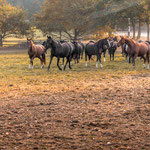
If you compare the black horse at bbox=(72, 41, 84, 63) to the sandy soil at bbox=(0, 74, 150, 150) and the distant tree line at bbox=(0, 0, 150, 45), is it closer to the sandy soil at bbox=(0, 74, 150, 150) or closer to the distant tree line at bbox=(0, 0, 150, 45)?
the sandy soil at bbox=(0, 74, 150, 150)

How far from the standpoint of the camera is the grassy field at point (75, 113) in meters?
7.80

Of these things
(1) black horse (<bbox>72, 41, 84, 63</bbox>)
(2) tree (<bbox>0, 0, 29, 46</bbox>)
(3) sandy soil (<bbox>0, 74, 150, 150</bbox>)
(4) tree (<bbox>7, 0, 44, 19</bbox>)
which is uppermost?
(4) tree (<bbox>7, 0, 44, 19</bbox>)

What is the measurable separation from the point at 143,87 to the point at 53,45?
810cm

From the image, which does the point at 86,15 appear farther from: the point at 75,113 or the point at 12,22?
the point at 75,113

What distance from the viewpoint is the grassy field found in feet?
25.6

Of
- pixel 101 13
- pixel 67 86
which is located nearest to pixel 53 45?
pixel 67 86

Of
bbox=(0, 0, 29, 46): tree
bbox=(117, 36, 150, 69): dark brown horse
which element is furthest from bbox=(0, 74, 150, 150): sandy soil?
bbox=(0, 0, 29, 46): tree

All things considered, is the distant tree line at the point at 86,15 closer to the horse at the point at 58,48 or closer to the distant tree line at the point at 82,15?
the distant tree line at the point at 82,15

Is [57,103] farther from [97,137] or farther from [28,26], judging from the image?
[28,26]

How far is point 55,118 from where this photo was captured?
9.80 meters

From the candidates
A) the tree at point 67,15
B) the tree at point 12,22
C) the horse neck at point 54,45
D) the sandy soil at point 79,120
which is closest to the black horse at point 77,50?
the horse neck at point 54,45

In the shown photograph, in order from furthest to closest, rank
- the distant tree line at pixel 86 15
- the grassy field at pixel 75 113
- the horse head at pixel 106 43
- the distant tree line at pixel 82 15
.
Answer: the distant tree line at pixel 82 15, the distant tree line at pixel 86 15, the horse head at pixel 106 43, the grassy field at pixel 75 113

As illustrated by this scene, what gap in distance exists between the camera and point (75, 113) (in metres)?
10.4

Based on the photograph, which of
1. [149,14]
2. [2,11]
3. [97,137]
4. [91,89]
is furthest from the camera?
[2,11]
